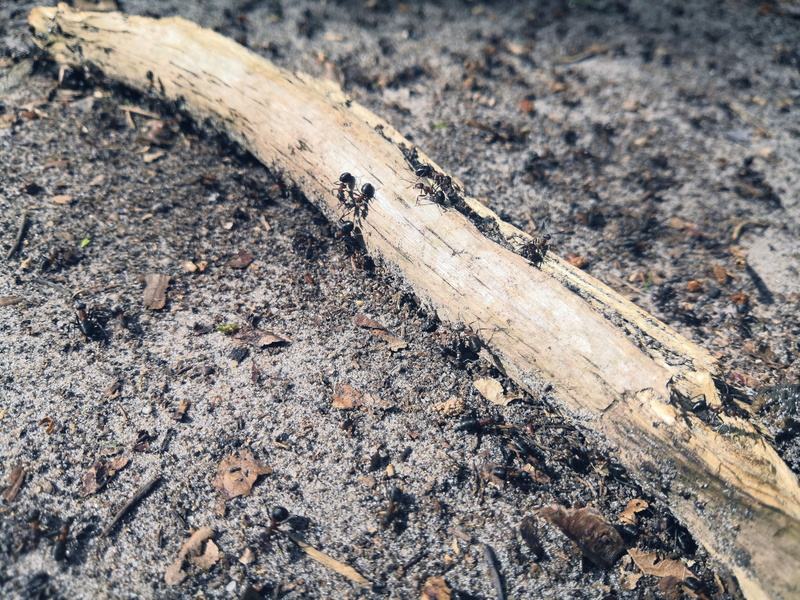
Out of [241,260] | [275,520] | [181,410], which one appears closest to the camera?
[275,520]

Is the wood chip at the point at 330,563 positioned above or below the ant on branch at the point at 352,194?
below

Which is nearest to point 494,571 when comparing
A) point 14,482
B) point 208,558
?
point 208,558

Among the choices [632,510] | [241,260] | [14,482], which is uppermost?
[632,510]

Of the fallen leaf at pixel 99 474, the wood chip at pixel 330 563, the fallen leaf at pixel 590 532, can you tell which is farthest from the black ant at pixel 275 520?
the fallen leaf at pixel 590 532

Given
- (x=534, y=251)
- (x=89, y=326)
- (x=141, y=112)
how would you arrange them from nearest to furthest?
(x=534, y=251), (x=89, y=326), (x=141, y=112)

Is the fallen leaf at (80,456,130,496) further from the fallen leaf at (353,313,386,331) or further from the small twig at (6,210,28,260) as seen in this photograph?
the small twig at (6,210,28,260)

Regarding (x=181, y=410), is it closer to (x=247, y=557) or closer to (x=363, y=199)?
(x=247, y=557)

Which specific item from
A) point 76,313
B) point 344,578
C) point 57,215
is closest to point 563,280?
point 344,578

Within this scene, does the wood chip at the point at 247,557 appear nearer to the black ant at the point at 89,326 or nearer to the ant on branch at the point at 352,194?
the black ant at the point at 89,326
